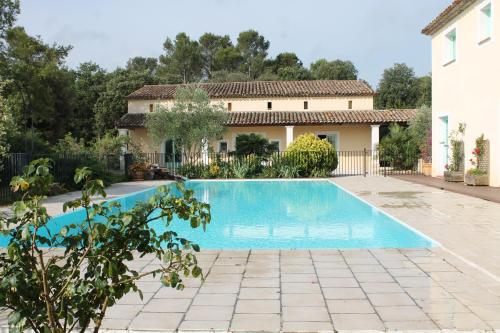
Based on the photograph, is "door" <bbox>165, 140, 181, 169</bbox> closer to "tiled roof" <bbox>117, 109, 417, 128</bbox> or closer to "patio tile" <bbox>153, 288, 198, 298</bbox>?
"tiled roof" <bbox>117, 109, 417, 128</bbox>

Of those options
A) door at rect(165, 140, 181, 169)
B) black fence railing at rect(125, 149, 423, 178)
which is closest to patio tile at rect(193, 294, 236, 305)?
black fence railing at rect(125, 149, 423, 178)

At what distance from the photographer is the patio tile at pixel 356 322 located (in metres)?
3.62

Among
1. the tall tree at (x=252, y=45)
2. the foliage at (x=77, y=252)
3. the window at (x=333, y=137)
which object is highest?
the tall tree at (x=252, y=45)

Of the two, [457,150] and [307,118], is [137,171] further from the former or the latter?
[457,150]

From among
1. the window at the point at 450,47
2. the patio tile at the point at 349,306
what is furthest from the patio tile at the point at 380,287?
the window at the point at 450,47

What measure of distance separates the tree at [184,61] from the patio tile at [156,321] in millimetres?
49653

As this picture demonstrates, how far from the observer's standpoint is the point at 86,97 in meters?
38.5

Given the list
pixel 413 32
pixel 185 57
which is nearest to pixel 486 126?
pixel 413 32

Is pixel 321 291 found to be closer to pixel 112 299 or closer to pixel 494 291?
pixel 494 291

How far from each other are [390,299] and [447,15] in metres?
14.6

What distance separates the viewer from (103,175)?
18.7 m

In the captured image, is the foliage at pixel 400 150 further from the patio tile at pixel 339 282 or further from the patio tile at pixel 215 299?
the patio tile at pixel 215 299

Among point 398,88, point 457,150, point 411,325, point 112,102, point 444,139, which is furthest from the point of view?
point 398,88

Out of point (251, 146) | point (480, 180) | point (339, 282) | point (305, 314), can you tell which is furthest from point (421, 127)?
point (305, 314)
